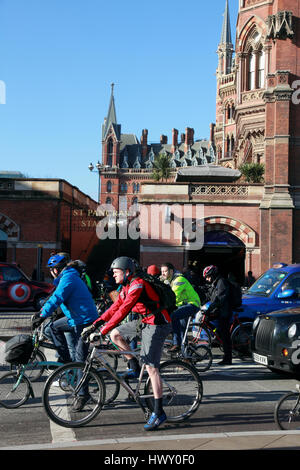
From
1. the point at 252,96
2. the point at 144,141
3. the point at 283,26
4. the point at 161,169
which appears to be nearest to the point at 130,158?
the point at 144,141

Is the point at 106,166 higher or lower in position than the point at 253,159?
higher

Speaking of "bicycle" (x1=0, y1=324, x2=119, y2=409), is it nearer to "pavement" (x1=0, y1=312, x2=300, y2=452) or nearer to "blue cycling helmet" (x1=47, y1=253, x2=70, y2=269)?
"blue cycling helmet" (x1=47, y1=253, x2=70, y2=269)

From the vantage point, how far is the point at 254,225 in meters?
28.4

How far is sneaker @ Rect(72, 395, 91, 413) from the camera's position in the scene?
6.48m

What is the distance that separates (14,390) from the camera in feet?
23.6

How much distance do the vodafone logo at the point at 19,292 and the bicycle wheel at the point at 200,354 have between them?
10.5 metres

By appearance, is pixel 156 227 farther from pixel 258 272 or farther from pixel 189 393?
pixel 189 393

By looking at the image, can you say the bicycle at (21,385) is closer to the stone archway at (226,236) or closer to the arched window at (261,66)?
the stone archway at (226,236)

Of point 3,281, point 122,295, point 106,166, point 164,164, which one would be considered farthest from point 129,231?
point 106,166

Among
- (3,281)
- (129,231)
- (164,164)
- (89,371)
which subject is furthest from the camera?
(164,164)

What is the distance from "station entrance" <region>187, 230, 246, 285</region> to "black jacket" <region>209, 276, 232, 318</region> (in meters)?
17.7

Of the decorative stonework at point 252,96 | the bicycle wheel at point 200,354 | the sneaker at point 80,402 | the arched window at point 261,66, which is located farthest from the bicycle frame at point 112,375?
the decorative stonework at point 252,96
